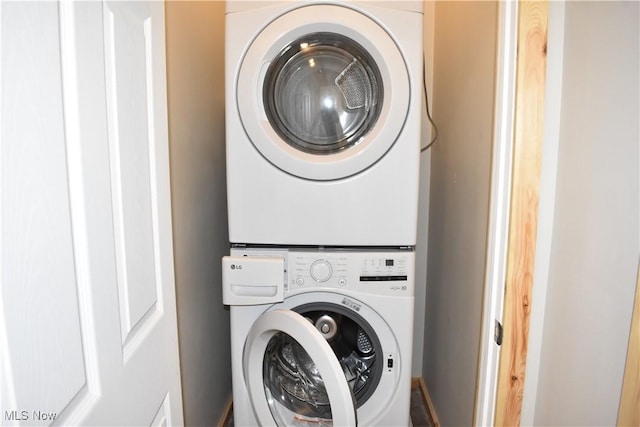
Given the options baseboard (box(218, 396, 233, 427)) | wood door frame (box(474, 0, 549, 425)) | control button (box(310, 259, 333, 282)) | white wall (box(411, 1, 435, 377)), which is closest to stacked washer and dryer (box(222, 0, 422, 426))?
control button (box(310, 259, 333, 282))

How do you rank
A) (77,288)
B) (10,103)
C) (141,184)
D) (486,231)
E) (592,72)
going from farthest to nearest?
(486,231) → (592,72) → (141,184) → (77,288) → (10,103)

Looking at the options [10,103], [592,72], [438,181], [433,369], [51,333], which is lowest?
[433,369]

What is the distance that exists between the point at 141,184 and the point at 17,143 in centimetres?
29

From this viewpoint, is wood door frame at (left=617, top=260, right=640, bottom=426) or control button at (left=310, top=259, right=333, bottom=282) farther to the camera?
control button at (left=310, top=259, right=333, bottom=282)

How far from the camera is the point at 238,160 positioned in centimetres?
118

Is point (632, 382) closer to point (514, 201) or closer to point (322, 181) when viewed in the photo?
point (514, 201)

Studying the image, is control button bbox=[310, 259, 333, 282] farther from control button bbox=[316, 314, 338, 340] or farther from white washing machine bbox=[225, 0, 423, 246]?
control button bbox=[316, 314, 338, 340]

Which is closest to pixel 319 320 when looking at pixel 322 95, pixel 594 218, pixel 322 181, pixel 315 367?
pixel 315 367

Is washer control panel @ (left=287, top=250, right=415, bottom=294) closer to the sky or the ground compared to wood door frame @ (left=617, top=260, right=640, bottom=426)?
closer to the sky

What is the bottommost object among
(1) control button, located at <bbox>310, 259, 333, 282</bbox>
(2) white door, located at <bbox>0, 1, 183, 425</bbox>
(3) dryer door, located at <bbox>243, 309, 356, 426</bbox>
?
(3) dryer door, located at <bbox>243, 309, 356, 426</bbox>

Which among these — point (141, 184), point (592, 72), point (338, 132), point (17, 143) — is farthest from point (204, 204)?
point (592, 72)

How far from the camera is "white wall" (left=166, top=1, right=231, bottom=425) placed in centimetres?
120

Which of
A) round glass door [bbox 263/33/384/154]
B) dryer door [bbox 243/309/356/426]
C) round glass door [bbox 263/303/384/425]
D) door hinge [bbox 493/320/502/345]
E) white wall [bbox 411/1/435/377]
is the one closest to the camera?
door hinge [bbox 493/320/502/345]

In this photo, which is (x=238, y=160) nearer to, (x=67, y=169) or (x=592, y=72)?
(x=67, y=169)
